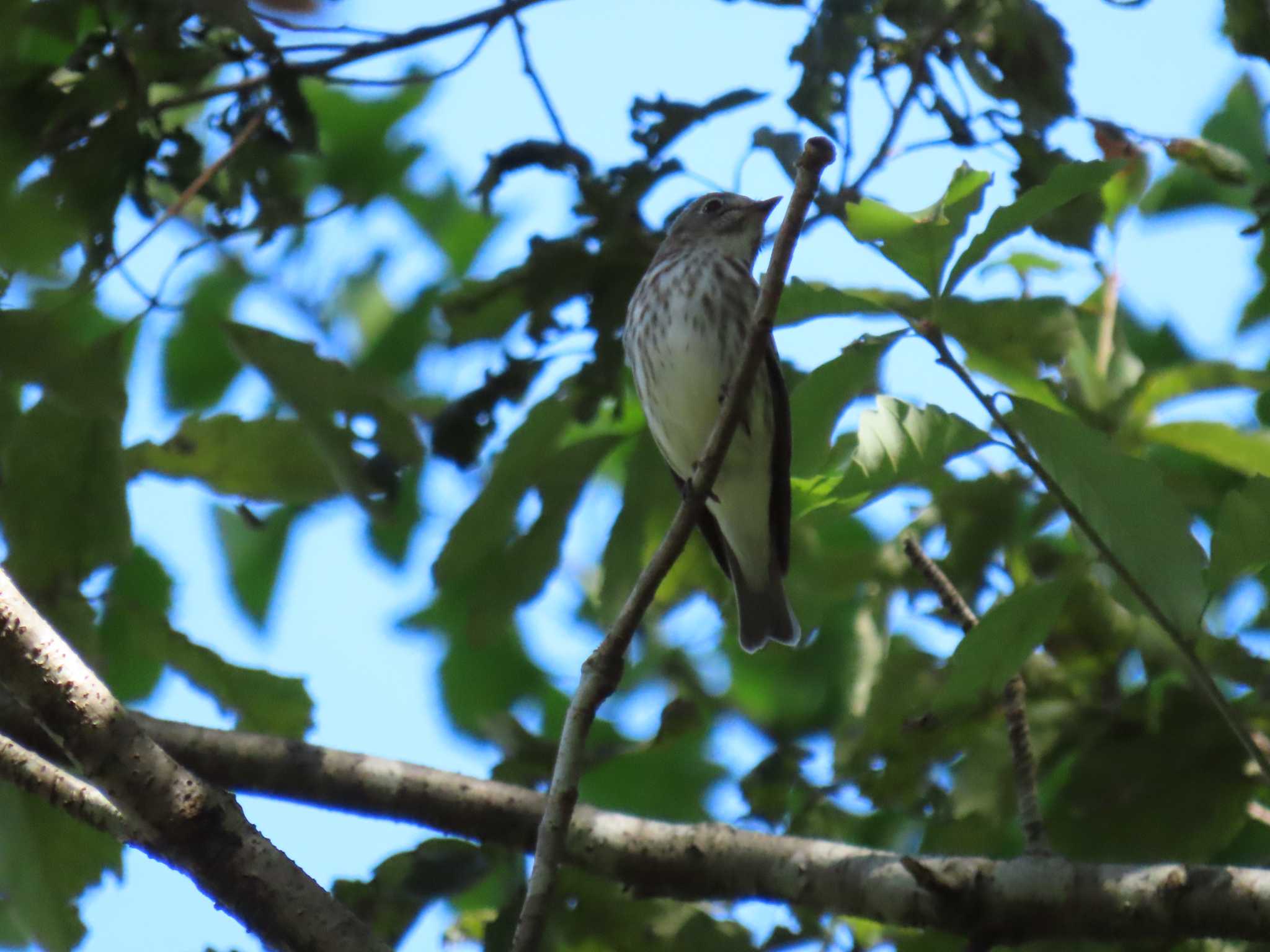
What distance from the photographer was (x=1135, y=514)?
8.65 feet

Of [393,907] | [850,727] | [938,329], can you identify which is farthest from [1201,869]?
[393,907]

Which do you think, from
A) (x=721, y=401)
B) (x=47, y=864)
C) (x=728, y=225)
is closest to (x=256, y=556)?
(x=721, y=401)

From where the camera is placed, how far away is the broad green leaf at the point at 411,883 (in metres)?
3.52

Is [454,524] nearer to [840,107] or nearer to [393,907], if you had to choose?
[393,907]

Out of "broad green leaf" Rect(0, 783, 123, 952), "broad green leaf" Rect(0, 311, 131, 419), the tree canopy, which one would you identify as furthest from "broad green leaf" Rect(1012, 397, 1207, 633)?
"broad green leaf" Rect(0, 783, 123, 952)

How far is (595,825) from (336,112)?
10.2 ft

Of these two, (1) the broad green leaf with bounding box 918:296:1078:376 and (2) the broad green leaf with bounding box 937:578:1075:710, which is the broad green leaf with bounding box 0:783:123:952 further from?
(1) the broad green leaf with bounding box 918:296:1078:376

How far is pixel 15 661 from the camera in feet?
8.13

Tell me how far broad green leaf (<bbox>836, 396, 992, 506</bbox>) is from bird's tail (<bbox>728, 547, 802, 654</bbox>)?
2129 millimetres

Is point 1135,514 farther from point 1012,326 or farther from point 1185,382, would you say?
point 1185,382

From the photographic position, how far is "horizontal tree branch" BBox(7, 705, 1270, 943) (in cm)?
310

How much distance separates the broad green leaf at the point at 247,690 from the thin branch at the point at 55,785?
0.81m

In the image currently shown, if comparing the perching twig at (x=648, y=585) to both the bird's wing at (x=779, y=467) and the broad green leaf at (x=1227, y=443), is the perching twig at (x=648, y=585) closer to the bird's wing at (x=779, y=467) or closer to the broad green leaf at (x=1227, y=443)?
the broad green leaf at (x=1227, y=443)

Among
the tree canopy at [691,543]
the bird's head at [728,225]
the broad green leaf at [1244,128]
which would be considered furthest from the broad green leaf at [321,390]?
the broad green leaf at [1244,128]
